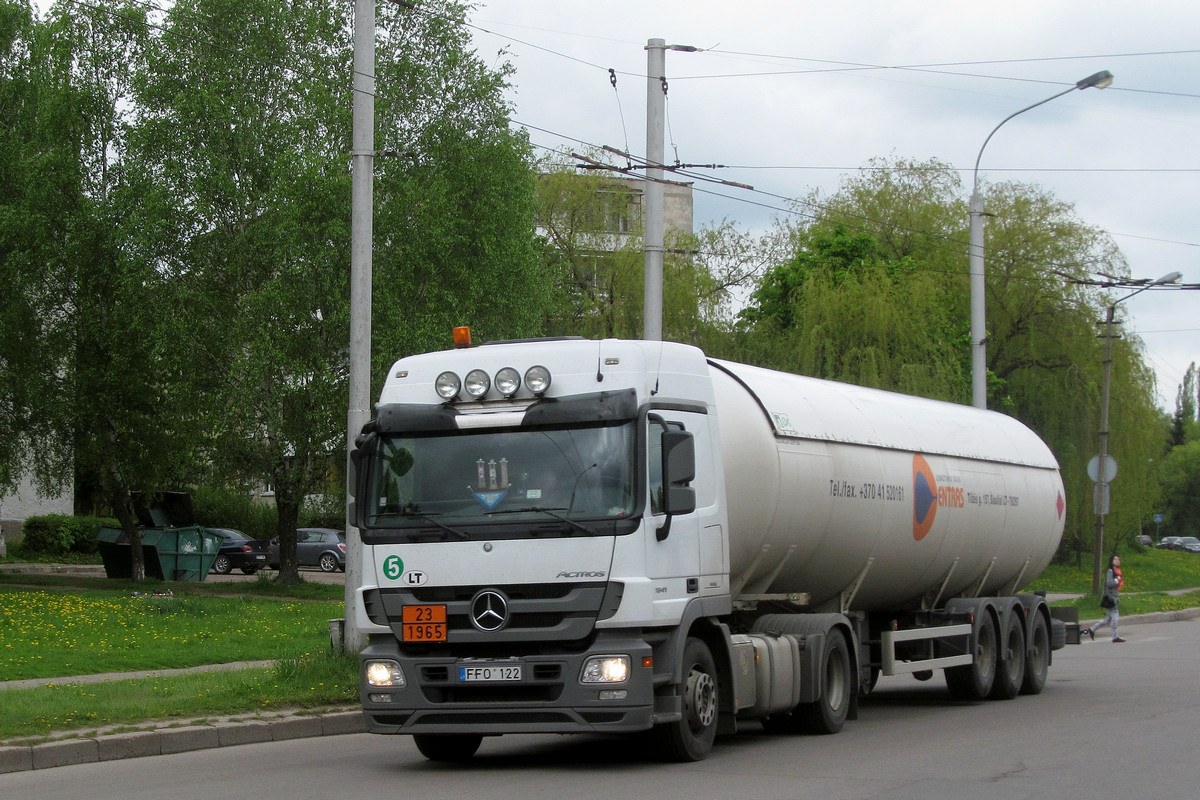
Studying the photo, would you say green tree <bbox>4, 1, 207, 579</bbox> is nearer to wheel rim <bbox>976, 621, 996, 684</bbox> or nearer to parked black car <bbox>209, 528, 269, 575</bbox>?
parked black car <bbox>209, 528, 269, 575</bbox>

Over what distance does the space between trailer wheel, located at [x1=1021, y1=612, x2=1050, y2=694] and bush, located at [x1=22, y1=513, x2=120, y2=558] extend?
33.8 meters

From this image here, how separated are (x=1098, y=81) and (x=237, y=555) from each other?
31459 mm

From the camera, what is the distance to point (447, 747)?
1115cm

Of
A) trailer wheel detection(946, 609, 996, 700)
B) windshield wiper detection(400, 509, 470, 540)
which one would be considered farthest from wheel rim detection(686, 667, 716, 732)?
trailer wheel detection(946, 609, 996, 700)

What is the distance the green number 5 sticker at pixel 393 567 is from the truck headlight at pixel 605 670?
1544mm

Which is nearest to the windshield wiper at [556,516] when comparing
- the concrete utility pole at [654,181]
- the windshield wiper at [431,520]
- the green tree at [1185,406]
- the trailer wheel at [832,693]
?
the windshield wiper at [431,520]

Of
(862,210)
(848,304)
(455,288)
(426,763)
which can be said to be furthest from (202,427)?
(862,210)

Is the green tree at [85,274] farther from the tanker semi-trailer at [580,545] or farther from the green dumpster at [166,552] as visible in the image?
the tanker semi-trailer at [580,545]

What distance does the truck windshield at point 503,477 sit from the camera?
9961 mm

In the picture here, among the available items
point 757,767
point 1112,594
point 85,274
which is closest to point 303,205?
point 85,274

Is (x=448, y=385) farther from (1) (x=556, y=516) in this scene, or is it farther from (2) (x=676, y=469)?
(2) (x=676, y=469)

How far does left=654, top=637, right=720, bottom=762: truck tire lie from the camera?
10375 mm

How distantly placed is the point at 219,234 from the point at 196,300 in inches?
59.8

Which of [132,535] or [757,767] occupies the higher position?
[132,535]
